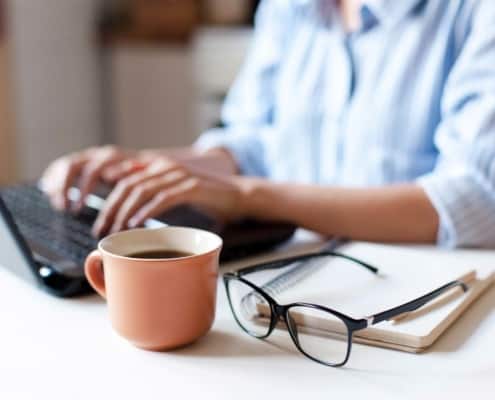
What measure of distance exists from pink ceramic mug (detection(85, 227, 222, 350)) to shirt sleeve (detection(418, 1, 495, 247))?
364 mm

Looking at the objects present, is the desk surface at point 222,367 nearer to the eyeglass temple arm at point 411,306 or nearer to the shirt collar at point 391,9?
the eyeglass temple arm at point 411,306

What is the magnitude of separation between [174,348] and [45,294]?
19 cm

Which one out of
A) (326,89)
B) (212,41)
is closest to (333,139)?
(326,89)

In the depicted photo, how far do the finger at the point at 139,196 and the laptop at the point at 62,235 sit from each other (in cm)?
2

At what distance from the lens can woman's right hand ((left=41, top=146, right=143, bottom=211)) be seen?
980 mm

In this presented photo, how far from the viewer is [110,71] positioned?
3.00m

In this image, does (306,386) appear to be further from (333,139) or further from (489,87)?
(333,139)

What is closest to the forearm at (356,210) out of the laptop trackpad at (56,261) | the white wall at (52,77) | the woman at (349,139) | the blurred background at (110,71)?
the woman at (349,139)

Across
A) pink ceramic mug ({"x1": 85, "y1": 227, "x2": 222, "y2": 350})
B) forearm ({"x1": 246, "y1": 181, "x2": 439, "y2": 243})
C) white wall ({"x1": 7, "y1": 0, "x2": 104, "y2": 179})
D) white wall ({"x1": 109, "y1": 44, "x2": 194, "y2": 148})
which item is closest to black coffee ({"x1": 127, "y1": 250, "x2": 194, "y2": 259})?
pink ceramic mug ({"x1": 85, "y1": 227, "x2": 222, "y2": 350})

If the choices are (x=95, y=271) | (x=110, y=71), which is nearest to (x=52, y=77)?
(x=110, y=71)

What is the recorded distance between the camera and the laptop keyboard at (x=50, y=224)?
809 mm

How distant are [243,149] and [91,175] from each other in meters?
0.31

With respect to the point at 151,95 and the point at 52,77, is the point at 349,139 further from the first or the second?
the point at 52,77

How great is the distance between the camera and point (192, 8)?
2848mm
